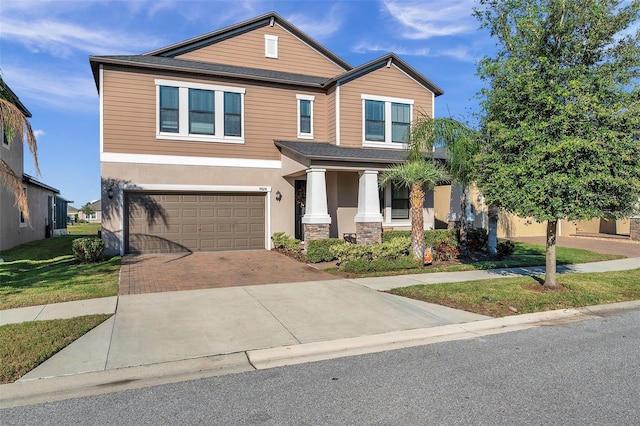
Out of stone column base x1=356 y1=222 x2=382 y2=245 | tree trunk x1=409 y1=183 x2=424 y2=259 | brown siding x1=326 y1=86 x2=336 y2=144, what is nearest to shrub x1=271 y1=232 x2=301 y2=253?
stone column base x1=356 y1=222 x2=382 y2=245

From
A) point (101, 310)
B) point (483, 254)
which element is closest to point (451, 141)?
point (483, 254)

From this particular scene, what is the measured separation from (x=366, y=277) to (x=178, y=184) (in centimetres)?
831

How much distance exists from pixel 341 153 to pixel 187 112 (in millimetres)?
5957

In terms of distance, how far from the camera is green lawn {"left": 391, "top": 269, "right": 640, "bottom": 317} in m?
8.10

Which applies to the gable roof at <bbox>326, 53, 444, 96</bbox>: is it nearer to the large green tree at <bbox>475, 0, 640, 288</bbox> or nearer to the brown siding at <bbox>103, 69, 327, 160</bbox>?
the brown siding at <bbox>103, 69, 327, 160</bbox>

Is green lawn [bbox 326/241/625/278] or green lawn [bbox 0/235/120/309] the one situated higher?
green lawn [bbox 326/241/625/278]

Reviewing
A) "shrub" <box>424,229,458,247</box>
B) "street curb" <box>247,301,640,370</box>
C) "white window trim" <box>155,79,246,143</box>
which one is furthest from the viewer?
"white window trim" <box>155,79,246,143</box>

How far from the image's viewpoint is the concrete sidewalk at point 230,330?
4984 mm

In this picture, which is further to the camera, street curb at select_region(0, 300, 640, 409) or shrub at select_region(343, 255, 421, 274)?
shrub at select_region(343, 255, 421, 274)

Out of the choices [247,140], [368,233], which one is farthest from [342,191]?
[247,140]

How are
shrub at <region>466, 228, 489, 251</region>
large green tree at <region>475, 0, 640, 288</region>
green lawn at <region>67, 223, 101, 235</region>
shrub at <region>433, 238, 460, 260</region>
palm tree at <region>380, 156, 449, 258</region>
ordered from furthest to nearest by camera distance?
green lawn at <region>67, 223, 101, 235</region>
shrub at <region>466, 228, 489, 251</region>
shrub at <region>433, 238, 460, 260</region>
palm tree at <region>380, 156, 449, 258</region>
large green tree at <region>475, 0, 640, 288</region>

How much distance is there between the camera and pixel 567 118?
799cm

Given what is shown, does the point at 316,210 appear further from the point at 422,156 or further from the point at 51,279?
the point at 51,279

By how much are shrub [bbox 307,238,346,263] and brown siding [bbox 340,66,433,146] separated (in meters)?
5.12
